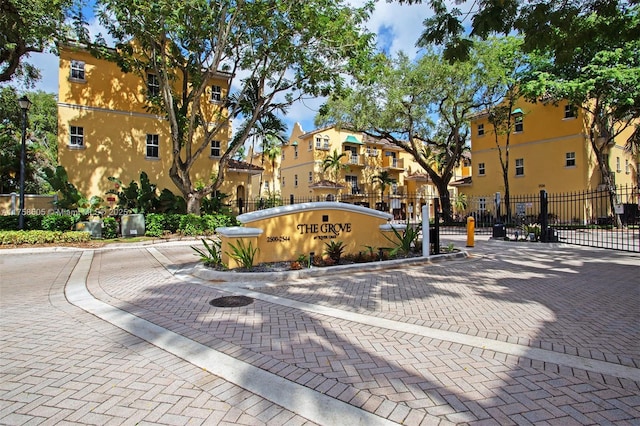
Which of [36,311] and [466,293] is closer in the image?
[36,311]

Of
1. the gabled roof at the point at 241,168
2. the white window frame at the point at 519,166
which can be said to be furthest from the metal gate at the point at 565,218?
the gabled roof at the point at 241,168

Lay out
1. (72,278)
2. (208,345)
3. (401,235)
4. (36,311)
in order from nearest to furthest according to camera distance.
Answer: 1. (208,345)
2. (36,311)
3. (72,278)
4. (401,235)

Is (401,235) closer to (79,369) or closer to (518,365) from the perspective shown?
(518,365)

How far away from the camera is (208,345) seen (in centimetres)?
407

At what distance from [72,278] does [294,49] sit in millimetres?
13167

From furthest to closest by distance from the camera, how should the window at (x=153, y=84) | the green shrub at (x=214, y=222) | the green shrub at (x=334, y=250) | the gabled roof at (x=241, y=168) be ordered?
the gabled roof at (x=241, y=168), the window at (x=153, y=84), the green shrub at (x=214, y=222), the green shrub at (x=334, y=250)

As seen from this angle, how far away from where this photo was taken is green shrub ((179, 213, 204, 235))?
693 inches

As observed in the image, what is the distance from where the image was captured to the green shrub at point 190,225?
1759cm

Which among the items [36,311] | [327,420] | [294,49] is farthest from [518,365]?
[294,49]

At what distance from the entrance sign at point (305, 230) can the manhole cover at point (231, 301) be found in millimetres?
2140

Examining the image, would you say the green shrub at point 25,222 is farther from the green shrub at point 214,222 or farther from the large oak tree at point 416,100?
the large oak tree at point 416,100

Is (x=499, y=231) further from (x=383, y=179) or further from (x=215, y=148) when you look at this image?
(x=383, y=179)

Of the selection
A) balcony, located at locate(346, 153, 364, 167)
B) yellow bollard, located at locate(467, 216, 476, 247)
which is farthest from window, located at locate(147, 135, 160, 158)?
balcony, located at locate(346, 153, 364, 167)

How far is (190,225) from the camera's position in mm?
17609
